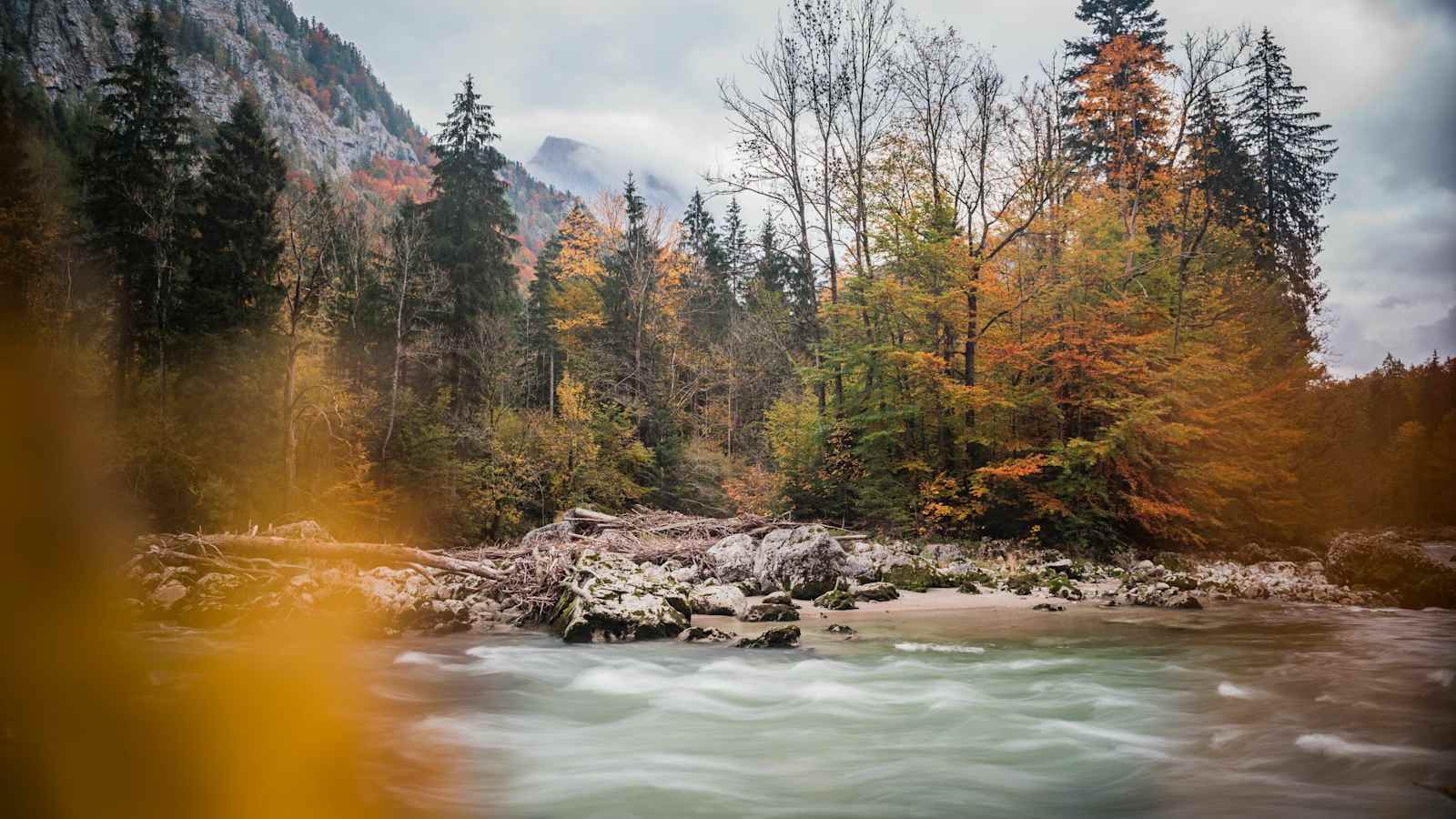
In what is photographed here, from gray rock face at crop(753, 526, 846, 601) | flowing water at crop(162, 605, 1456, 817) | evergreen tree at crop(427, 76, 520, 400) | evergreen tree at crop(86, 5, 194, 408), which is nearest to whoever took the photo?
flowing water at crop(162, 605, 1456, 817)

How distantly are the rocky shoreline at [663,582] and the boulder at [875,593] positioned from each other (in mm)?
32

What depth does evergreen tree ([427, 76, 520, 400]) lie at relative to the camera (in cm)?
3166

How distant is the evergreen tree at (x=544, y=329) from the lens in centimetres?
3931

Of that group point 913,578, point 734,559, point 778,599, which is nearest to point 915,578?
point 913,578

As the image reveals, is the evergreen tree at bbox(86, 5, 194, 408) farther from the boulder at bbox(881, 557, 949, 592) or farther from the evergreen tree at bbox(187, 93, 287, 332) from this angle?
the boulder at bbox(881, 557, 949, 592)

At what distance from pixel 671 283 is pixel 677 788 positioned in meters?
36.3

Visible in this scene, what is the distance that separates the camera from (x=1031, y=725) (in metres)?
6.33

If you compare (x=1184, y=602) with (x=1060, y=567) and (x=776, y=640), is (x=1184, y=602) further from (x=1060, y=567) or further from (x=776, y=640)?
(x=776, y=640)

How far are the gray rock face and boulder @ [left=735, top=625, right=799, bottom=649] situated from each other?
4.09m

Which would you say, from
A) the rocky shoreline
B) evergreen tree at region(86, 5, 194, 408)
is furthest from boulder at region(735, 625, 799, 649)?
evergreen tree at region(86, 5, 194, 408)

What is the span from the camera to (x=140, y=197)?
2528 cm

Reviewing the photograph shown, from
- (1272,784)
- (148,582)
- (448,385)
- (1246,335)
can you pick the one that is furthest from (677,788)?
(448,385)

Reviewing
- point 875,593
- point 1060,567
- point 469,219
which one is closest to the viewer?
point 875,593

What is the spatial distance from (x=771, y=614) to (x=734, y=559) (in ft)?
9.53
